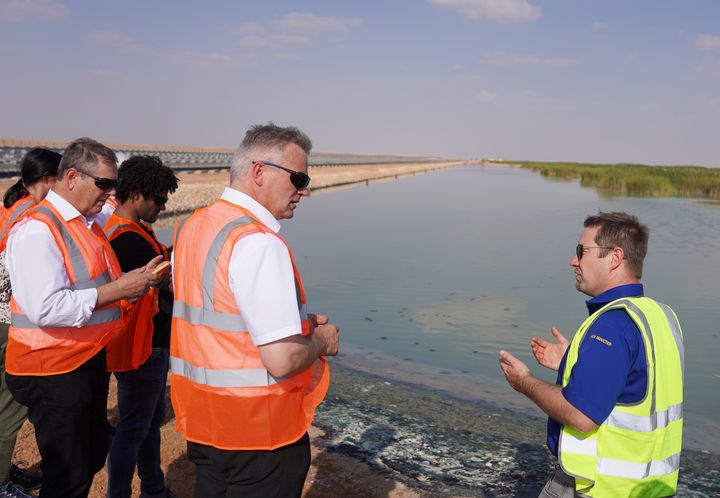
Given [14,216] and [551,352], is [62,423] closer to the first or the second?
[14,216]

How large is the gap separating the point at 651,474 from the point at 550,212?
1237 inches

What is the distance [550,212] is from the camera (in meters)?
32.8

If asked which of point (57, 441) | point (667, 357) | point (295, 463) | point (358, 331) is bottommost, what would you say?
point (358, 331)

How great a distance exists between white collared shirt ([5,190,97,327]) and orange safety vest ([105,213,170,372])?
515mm

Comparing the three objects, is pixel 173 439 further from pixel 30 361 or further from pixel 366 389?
pixel 366 389

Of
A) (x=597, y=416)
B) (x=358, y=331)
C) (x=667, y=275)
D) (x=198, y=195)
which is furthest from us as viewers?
(x=198, y=195)

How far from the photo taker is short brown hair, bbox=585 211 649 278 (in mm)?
2846

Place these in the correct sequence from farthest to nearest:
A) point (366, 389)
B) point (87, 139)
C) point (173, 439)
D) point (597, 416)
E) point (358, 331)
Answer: point (358, 331)
point (366, 389)
point (173, 439)
point (87, 139)
point (597, 416)

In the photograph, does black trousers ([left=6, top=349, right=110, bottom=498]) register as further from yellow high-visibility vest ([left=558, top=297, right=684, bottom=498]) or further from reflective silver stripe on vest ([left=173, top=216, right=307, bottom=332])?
yellow high-visibility vest ([left=558, top=297, right=684, bottom=498])

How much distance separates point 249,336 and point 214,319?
157 millimetres

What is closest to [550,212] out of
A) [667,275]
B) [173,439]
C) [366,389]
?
[667,275]

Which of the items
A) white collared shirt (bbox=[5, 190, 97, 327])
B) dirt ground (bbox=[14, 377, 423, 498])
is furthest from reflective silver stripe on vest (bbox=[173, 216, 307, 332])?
dirt ground (bbox=[14, 377, 423, 498])

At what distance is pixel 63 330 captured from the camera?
10.8ft

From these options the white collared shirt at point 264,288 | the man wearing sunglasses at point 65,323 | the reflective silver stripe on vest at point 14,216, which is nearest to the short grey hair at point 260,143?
the white collared shirt at point 264,288
